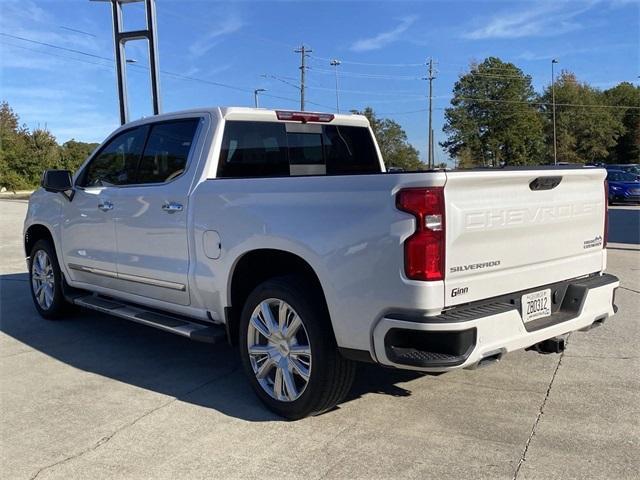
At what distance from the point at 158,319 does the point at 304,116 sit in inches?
81.9

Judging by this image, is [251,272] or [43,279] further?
[43,279]

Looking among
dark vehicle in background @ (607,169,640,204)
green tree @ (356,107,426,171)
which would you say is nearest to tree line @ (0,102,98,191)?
green tree @ (356,107,426,171)

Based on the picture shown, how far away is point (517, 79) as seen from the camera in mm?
64000

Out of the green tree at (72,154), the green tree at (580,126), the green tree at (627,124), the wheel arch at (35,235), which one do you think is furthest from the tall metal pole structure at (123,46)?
the green tree at (627,124)

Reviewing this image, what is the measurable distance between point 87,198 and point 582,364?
4552 mm

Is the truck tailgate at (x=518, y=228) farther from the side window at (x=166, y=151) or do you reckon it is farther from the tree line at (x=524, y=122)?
the tree line at (x=524, y=122)

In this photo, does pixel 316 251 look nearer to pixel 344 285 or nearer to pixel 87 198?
pixel 344 285

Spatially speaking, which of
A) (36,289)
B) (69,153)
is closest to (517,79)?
(69,153)

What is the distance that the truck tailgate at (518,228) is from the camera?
311 centimetres

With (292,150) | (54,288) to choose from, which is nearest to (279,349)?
(292,150)

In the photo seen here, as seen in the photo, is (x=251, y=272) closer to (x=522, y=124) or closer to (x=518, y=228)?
(x=518, y=228)

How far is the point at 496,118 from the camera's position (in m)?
62.5

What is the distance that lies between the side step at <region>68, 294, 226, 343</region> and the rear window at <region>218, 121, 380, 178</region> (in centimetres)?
116

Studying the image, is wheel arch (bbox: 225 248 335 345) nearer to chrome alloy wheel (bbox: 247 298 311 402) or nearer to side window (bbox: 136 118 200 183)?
chrome alloy wheel (bbox: 247 298 311 402)
